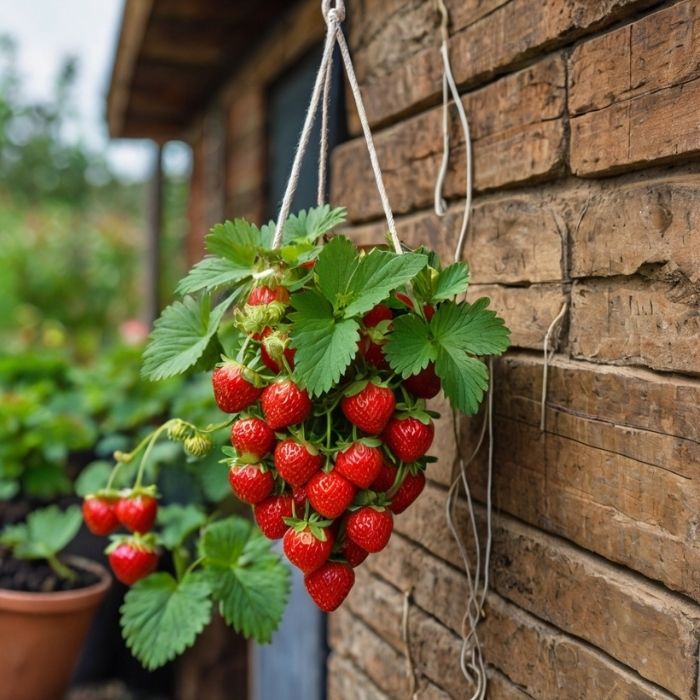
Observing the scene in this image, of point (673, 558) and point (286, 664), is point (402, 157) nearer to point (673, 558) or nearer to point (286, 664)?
point (673, 558)

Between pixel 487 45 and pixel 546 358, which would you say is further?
pixel 487 45

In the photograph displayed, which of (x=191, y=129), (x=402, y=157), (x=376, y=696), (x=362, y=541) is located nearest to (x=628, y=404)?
(x=362, y=541)

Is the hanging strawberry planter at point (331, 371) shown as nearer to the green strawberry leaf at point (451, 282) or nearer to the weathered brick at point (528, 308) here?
the green strawberry leaf at point (451, 282)

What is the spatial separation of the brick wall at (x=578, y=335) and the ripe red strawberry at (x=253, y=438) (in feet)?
1.08

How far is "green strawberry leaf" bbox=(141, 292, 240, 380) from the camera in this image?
0.95m

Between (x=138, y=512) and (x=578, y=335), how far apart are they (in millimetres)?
717

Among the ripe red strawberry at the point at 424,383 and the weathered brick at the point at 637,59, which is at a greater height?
the weathered brick at the point at 637,59

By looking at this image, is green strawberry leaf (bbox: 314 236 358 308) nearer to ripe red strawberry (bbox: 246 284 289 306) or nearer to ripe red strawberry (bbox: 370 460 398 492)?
ripe red strawberry (bbox: 246 284 289 306)

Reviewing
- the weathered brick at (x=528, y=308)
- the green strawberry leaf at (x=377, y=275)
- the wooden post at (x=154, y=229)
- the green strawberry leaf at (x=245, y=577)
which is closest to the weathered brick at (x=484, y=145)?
the weathered brick at (x=528, y=308)

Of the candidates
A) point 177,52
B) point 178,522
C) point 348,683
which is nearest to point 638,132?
point 348,683

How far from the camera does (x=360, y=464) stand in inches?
32.1

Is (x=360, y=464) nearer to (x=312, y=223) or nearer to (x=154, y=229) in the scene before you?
(x=312, y=223)

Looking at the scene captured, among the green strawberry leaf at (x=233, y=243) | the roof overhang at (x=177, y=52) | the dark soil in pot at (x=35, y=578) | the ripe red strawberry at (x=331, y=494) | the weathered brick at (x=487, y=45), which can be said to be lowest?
the dark soil in pot at (x=35, y=578)

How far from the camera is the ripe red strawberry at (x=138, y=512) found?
124cm
